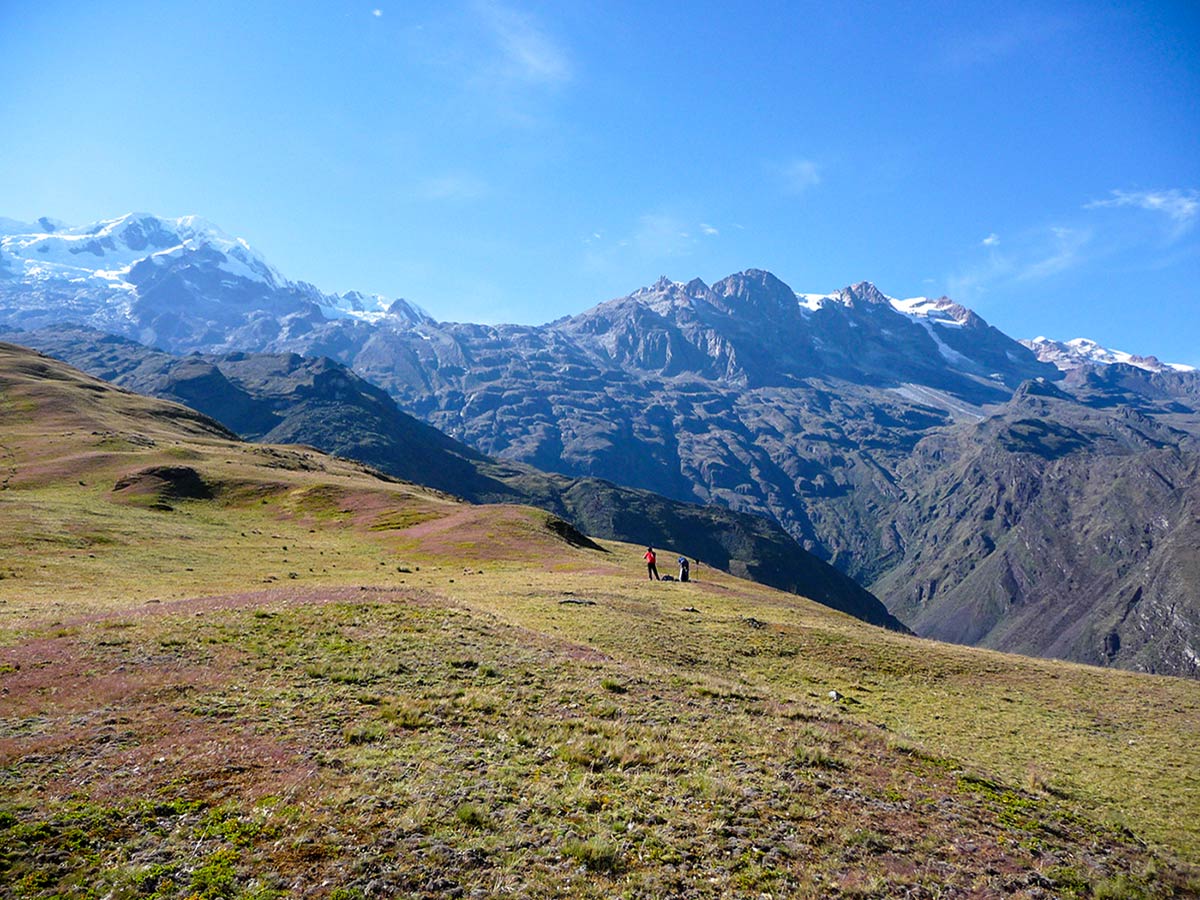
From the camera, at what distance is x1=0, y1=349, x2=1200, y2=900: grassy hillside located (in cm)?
1197

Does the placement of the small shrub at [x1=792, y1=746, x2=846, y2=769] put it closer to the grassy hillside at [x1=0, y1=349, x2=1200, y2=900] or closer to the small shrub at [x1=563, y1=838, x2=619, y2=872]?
the grassy hillside at [x1=0, y1=349, x2=1200, y2=900]

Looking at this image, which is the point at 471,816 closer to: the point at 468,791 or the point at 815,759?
the point at 468,791

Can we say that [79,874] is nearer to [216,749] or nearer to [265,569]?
[216,749]

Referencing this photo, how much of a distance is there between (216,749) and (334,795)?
4.08 m

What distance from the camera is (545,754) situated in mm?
16984

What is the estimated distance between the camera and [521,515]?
292ft

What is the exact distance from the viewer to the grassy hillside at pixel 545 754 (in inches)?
471

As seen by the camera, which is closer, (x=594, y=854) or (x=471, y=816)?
(x=594, y=854)

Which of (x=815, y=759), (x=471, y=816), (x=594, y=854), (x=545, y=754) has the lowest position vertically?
(x=545, y=754)

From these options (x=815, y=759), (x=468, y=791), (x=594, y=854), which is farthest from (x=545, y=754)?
(x=815, y=759)

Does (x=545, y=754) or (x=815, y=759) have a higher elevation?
(x=815, y=759)

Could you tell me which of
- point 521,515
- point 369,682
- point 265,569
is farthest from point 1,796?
point 521,515

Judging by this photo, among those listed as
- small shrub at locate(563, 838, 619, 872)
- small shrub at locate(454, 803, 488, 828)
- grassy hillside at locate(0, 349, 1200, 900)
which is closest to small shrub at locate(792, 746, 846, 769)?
grassy hillside at locate(0, 349, 1200, 900)

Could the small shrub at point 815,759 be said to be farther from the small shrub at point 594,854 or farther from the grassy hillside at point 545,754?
the small shrub at point 594,854
